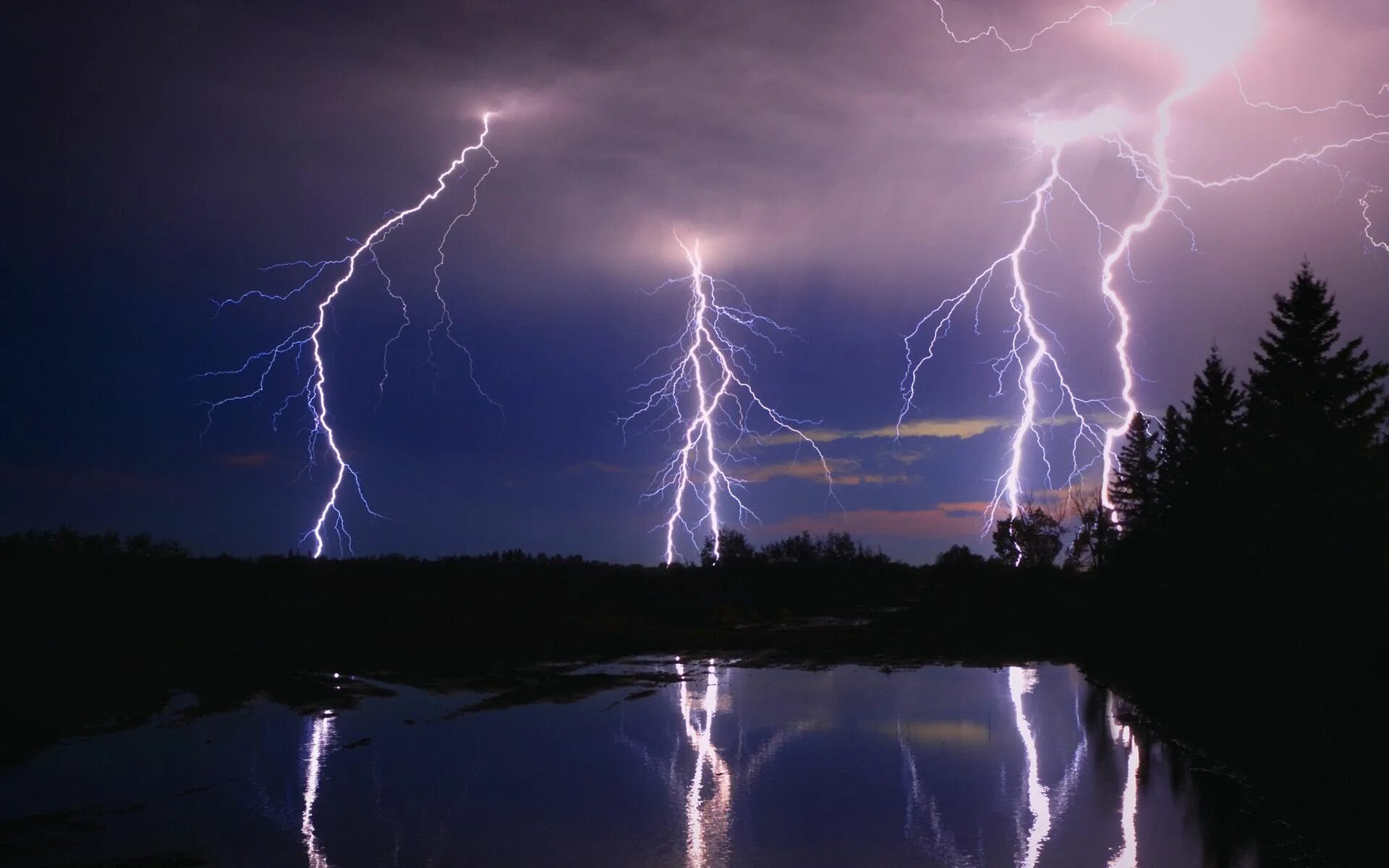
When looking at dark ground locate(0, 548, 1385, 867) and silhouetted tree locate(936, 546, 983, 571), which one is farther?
silhouetted tree locate(936, 546, 983, 571)

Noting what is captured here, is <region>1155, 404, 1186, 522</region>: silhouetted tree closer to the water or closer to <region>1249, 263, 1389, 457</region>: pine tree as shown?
<region>1249, 263, 1389, 457</region>: pine tree

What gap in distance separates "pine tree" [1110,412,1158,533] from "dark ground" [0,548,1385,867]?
3.64 meters

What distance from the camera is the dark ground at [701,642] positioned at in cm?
977

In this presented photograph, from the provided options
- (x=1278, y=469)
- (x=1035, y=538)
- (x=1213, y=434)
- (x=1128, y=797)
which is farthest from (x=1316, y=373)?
(x=1035, y=538)

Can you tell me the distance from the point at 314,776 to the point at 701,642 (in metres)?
19.1

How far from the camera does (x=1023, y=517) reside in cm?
7312

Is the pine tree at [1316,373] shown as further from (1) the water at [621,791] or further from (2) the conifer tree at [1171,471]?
(1) the water at [621,791]

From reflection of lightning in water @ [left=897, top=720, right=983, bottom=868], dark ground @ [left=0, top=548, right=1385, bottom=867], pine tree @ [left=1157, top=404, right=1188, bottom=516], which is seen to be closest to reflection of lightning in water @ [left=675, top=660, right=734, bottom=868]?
reflection of lightning in water @ [left=897, top=720, right=983, bottom=868]

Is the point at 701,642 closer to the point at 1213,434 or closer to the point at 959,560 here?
the point at 1213,434

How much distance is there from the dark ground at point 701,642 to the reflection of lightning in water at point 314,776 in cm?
243

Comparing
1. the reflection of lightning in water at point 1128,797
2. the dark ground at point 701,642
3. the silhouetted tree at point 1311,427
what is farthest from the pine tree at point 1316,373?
the reflection of lightning in water at point 1128,797

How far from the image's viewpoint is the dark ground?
32.0 ft

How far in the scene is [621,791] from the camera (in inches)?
358

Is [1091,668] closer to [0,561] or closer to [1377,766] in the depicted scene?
[1377,766]
